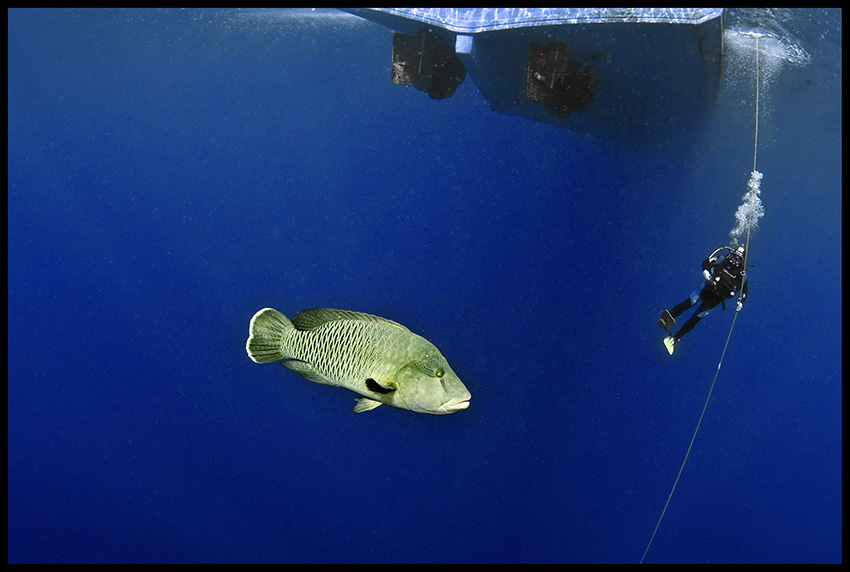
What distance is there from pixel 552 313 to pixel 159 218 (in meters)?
1.07

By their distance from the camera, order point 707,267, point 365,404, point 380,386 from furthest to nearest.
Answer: point 707,267 < point 365,404 < point 380,386

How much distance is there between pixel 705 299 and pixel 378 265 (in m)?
0.85

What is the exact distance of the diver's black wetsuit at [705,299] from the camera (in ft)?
5.26

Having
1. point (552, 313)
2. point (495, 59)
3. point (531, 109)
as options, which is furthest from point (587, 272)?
point (495, 59)

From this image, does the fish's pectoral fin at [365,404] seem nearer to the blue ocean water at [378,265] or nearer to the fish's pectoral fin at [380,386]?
the fish's pectoral fin at [380,386]

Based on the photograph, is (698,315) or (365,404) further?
(698,315)

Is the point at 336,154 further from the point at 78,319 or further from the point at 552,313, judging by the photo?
the point at 78,319

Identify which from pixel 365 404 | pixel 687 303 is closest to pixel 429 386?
pixel 365 404

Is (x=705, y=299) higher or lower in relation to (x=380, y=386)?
higher

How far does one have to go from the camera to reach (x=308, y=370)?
1.37m

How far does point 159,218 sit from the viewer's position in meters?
1.65

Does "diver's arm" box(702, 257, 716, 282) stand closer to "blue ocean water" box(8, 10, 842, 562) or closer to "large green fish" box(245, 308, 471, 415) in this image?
"blue ocean water" box(8, 10, 842, 562)

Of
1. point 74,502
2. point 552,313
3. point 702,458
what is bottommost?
point 702,458

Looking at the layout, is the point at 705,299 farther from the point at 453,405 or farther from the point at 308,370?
the point at 308,370
